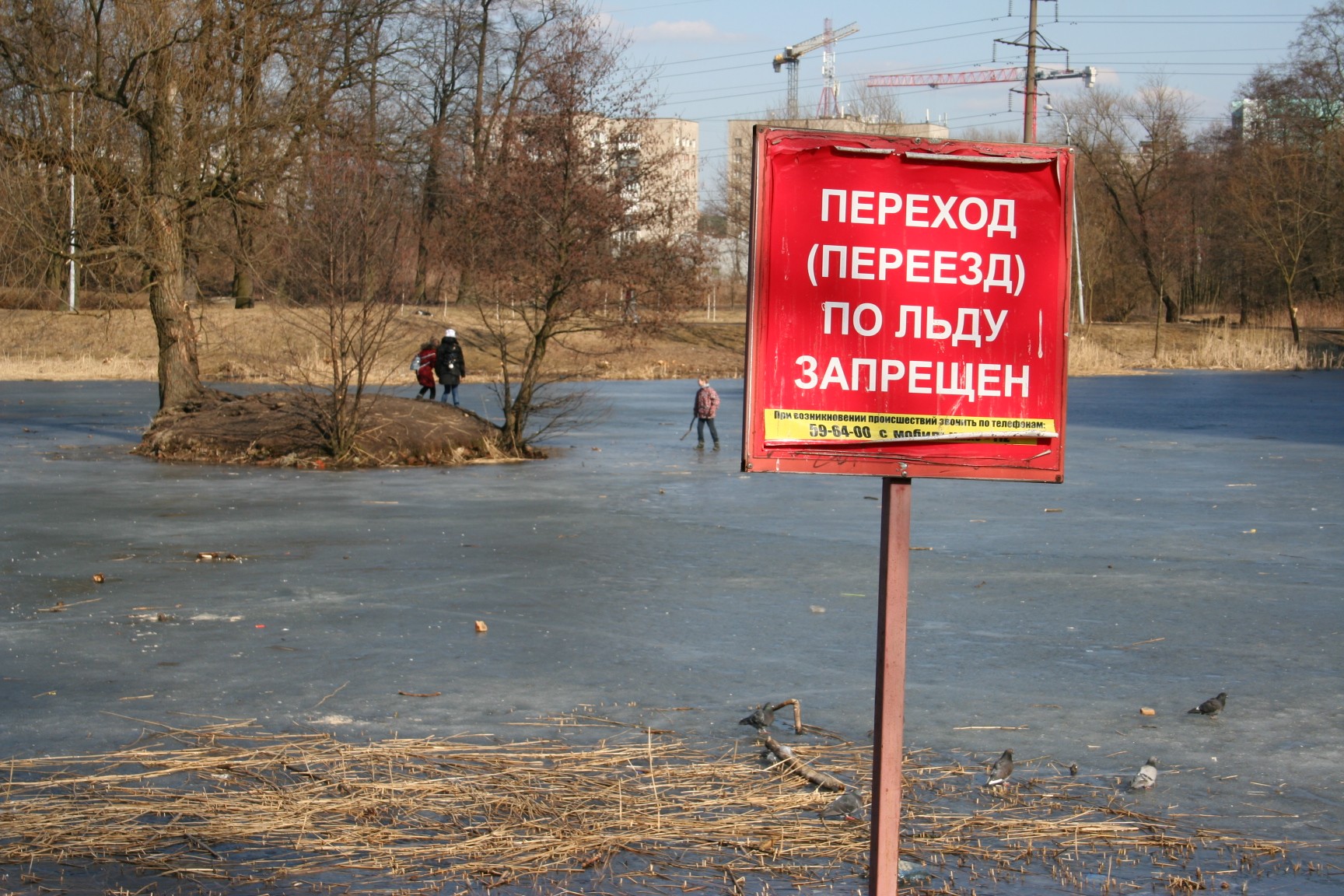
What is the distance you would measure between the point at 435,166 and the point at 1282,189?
36.0m

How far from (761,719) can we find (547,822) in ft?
5.16

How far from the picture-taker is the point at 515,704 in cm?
679

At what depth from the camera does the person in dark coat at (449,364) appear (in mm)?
27234

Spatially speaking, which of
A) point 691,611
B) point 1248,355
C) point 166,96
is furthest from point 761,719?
point 1248,355

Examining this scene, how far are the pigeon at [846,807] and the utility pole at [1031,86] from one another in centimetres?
3578

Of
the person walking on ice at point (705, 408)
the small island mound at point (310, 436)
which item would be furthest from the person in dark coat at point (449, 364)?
the small island mound at point (310, 436)

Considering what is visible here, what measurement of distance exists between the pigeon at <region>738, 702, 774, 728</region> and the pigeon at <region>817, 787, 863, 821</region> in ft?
3.15

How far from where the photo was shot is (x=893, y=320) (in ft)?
12.1

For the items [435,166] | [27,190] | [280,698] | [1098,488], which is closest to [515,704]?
[280,698]

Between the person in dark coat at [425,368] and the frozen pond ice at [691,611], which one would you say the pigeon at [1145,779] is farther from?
the person in dark coat at [425,368]

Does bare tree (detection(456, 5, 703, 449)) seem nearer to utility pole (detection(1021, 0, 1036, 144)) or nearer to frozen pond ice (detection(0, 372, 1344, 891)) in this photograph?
frozen pond ice (detection(0, 372, 1344, 891))

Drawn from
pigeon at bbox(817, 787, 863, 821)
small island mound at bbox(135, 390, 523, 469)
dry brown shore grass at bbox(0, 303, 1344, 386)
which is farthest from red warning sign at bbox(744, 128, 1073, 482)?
dry brown shore grass at bbox(0, 303, 1344, 386)

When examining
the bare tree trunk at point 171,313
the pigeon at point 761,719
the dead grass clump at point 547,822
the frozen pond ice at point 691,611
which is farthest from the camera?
the bare tree trunk at point 171,313

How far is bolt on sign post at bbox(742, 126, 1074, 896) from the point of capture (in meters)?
3.68
